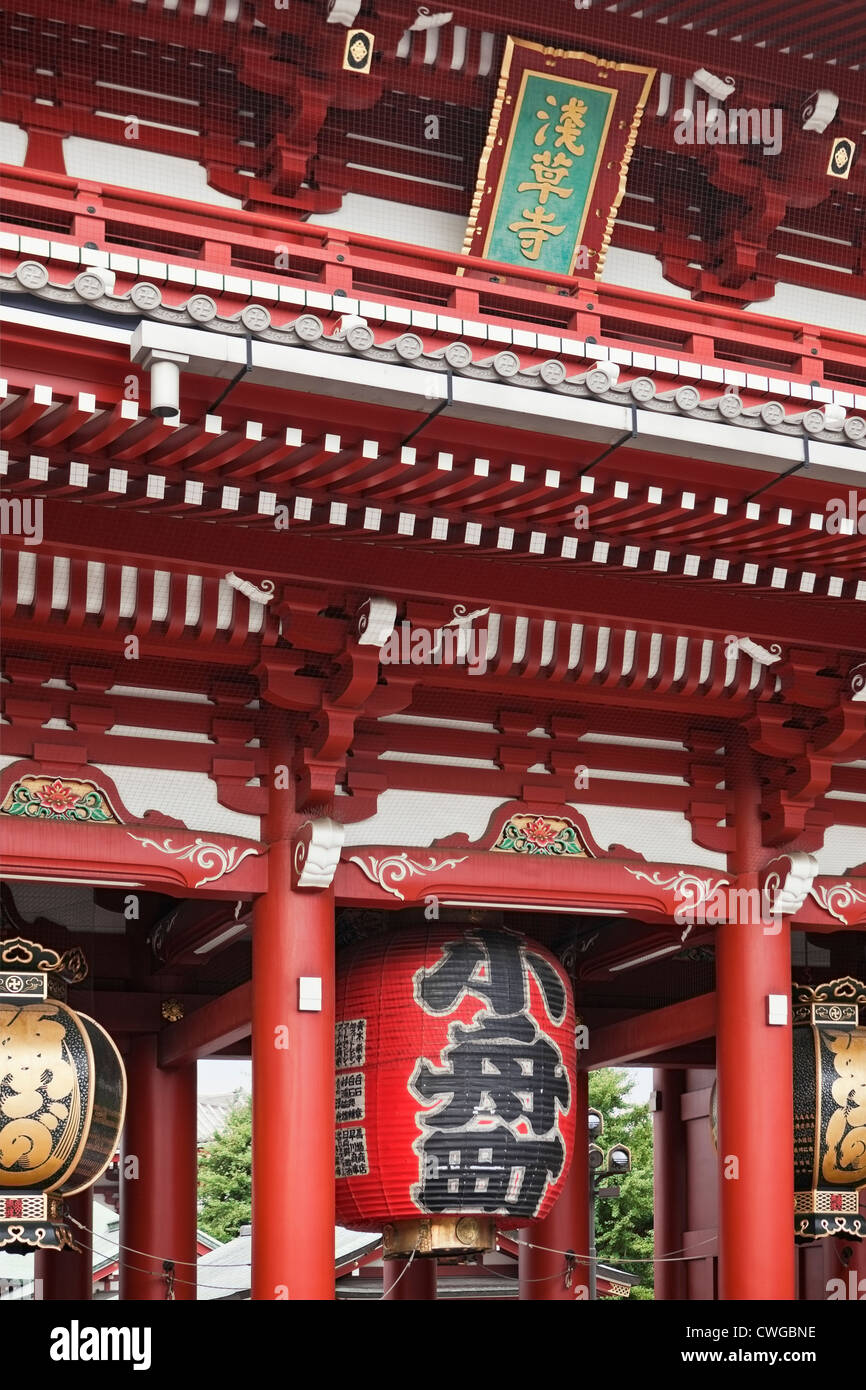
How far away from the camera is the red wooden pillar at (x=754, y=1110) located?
28.7 feet

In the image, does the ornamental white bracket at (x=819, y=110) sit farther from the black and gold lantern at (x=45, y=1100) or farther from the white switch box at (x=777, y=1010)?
the black and gold lantern at (x=45, y=1100)

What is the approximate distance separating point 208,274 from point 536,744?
10.8 ft

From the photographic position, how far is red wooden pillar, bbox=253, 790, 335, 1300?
793 cm

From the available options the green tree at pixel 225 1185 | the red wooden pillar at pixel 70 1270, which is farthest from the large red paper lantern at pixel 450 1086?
the green tree at pixel 225 1185

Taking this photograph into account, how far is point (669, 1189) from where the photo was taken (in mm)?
14477

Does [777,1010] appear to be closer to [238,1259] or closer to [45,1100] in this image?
[45,1100]

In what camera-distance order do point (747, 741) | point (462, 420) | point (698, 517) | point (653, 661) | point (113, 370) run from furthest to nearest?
point (747, 741), point (653, 661), point (698, 517), point (462, 420), point (113, 370)

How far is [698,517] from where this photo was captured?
25.2ft

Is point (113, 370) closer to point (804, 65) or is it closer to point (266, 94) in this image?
point (266, 94)

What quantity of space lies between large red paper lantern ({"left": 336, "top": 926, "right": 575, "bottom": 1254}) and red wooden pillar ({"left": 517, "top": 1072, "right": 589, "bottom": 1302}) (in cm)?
295

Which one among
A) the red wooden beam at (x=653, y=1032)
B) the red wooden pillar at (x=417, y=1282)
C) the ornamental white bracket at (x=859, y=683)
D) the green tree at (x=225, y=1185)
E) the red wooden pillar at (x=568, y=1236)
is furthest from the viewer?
the green tree at (x=225, y=1185)

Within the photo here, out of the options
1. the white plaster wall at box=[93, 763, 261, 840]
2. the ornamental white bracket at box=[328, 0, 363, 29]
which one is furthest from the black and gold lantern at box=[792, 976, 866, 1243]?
the ornamental white bracket at box=[328, 0, 363, 29]

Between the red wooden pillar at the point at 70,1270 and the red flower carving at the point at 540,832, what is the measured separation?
16.5 ft
